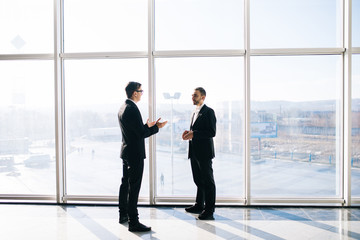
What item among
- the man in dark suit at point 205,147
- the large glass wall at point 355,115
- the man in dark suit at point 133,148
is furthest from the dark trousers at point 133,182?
the large glass wall at point 355,115

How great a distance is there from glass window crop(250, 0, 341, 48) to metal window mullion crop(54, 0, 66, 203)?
2.81 m

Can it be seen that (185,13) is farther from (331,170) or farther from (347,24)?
(331,170)

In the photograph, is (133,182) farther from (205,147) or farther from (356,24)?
(356,24)

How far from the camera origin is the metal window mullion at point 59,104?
4227 mm

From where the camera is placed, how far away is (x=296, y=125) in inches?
166

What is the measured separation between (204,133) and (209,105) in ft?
2.65

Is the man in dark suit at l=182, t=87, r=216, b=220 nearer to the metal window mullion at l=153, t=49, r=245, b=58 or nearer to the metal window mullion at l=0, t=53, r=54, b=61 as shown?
the metal window mullion at l=153, t=49, r=245, b=58

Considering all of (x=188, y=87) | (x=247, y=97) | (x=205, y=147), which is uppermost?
(x=188, y=87)

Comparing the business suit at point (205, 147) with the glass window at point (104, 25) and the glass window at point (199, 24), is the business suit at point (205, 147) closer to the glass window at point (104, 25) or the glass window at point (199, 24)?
the glass window at point (199, 24)

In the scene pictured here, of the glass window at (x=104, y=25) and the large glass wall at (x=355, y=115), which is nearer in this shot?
the large glass wall at (x=355, y=115)

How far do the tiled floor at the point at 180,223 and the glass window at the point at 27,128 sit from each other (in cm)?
47

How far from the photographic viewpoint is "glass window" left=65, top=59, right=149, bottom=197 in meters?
4.36

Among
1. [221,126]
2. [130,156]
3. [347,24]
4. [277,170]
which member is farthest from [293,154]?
[130,156]

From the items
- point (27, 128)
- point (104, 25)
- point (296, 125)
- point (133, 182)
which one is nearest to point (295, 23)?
point (296, 125)
